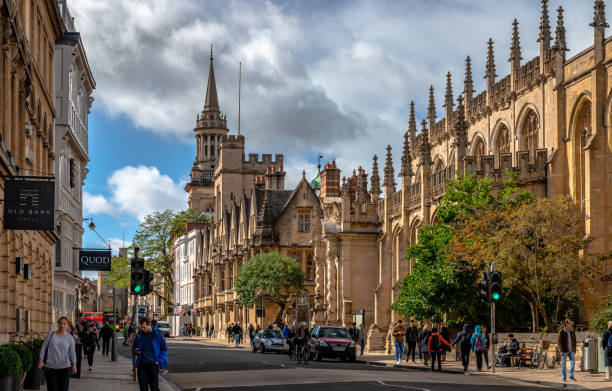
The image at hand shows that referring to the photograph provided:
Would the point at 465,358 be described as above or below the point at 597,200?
below

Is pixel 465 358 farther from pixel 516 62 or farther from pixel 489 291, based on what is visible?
pixel 516 62

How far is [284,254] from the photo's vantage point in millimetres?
77125

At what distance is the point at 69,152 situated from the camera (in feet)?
165

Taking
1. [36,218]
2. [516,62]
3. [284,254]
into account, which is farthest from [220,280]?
[36,218]

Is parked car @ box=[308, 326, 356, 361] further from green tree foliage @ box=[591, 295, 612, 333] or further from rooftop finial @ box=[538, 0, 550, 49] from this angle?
rooftop finial @ box=[538, 0, 550, 49]

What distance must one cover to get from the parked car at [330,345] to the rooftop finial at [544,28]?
52.0 ft

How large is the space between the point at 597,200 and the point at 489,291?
1345 cm

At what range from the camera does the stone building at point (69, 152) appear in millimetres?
43781

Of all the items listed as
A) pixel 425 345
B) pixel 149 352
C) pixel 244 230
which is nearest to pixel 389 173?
pixel 425 345

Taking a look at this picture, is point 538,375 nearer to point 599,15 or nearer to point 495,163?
point 599,15

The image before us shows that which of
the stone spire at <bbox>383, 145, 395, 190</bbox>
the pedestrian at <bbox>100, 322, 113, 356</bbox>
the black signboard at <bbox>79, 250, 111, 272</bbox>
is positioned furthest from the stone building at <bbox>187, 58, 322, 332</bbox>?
the black signboard at <bbox>79, 250, 111, 272</bbox>

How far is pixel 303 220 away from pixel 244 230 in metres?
8.49

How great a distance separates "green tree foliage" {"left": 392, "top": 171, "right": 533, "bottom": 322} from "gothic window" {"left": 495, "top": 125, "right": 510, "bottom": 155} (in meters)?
11.4

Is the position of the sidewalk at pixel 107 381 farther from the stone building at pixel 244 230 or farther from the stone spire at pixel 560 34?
the stone building at pixel 244 230
